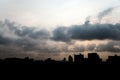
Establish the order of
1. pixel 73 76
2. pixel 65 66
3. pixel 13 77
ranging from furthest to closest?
pixel 65 66, pixel 73 76, pixel 13 77

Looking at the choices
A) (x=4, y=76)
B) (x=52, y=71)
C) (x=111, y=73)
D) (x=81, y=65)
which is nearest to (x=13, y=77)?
(x=4, y=76)

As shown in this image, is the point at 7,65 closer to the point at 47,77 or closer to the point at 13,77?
the point at 13,77

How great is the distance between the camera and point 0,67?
61875 millimetres

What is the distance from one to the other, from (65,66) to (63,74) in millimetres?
5221

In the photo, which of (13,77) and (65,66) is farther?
(65,66)

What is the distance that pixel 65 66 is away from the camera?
6788 cm

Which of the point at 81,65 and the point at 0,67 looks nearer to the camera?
the point at 0,67

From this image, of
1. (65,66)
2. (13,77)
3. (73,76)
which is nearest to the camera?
(13,77)

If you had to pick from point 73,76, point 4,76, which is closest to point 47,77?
point 73,76

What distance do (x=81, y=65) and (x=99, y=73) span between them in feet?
22.7

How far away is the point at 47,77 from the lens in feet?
198

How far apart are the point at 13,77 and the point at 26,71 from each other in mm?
4580

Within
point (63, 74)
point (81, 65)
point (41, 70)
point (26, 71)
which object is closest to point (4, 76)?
point (26, 71)

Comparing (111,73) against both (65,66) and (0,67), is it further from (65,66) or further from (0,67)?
(0,67)
